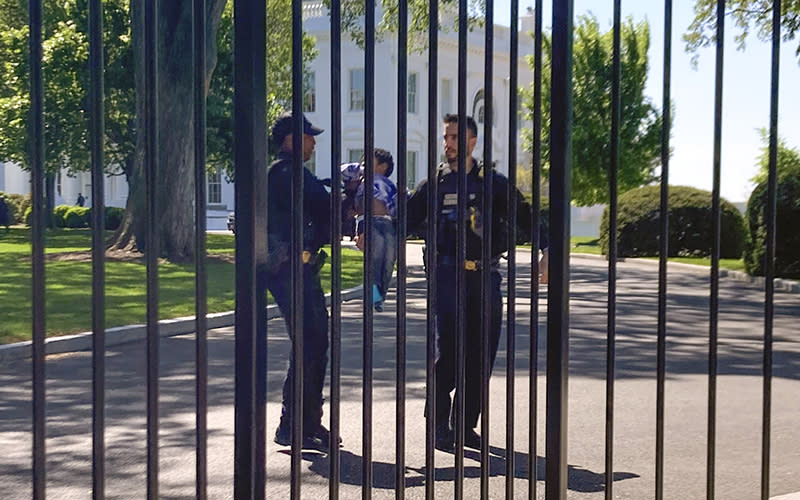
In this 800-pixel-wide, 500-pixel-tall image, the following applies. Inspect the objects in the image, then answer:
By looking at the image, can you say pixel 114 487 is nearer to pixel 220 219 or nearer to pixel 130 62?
pixel 130 62

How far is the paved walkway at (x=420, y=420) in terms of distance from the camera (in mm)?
5395

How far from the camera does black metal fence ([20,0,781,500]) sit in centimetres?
281

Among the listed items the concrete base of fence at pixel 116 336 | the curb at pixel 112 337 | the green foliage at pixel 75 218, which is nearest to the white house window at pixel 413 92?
the green foliage at pixel 75 218

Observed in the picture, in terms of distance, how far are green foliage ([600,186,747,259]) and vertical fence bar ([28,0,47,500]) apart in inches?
1013

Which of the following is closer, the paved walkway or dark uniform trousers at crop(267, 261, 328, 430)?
the paved walkway

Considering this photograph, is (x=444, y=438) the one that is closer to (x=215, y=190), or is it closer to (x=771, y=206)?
(x=771, y=206)

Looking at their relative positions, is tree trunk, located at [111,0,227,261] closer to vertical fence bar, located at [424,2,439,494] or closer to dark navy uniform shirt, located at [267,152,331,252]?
dark navy uniform shirt, located at [267,152,331,252]

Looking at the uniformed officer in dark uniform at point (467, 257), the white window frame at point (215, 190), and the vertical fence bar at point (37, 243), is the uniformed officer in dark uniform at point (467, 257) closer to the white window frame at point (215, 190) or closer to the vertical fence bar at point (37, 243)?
the vertical fence bar at point (37, 243)

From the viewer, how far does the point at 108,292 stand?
51.3ft

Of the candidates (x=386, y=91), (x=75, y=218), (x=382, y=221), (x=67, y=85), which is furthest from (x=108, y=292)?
(x=75, y=218)

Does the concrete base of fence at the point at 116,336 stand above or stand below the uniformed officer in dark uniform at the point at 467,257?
below

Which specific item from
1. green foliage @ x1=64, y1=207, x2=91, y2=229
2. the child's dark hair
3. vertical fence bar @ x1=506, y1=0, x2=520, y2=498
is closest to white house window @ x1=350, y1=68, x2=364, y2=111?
→ green foliage @ x1=64, y1=207, x2=91, y2=229

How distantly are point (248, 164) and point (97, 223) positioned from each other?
17.6 inches

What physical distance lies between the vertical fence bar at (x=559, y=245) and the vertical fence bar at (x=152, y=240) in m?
1.20
